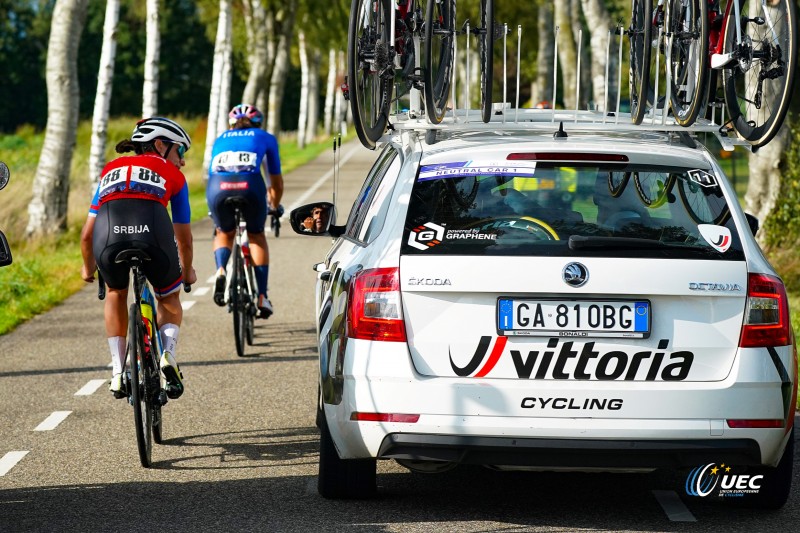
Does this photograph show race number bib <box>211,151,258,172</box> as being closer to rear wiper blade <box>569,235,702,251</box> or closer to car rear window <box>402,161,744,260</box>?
car rear window <box>402,161,744,260</box>

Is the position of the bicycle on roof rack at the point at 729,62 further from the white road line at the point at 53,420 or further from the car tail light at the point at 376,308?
the white road line at the point at 53,420

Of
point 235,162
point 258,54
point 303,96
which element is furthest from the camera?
point 303,96

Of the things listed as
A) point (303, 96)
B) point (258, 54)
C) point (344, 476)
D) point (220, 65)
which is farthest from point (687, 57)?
point (303, 96)

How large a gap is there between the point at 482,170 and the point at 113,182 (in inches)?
87.5

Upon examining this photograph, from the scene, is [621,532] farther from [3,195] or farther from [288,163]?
[288,163]

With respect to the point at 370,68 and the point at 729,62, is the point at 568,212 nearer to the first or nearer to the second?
the point at 370,68

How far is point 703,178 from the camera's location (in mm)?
6215

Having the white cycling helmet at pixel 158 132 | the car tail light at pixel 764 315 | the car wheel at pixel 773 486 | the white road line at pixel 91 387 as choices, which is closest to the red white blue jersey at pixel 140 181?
the white cycling helmet at pixel 158 132

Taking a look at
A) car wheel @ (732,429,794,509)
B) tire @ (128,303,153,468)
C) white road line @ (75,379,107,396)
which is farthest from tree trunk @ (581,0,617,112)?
car wheel @ (732,429,794,509)

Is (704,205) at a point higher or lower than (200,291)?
higher

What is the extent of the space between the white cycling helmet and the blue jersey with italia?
11.8ft

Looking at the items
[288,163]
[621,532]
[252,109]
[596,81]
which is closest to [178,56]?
[288,163]

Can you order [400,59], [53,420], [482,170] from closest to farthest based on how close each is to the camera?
[482,170] → [400,59] → [53,420]

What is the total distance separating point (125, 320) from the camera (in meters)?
7.80
